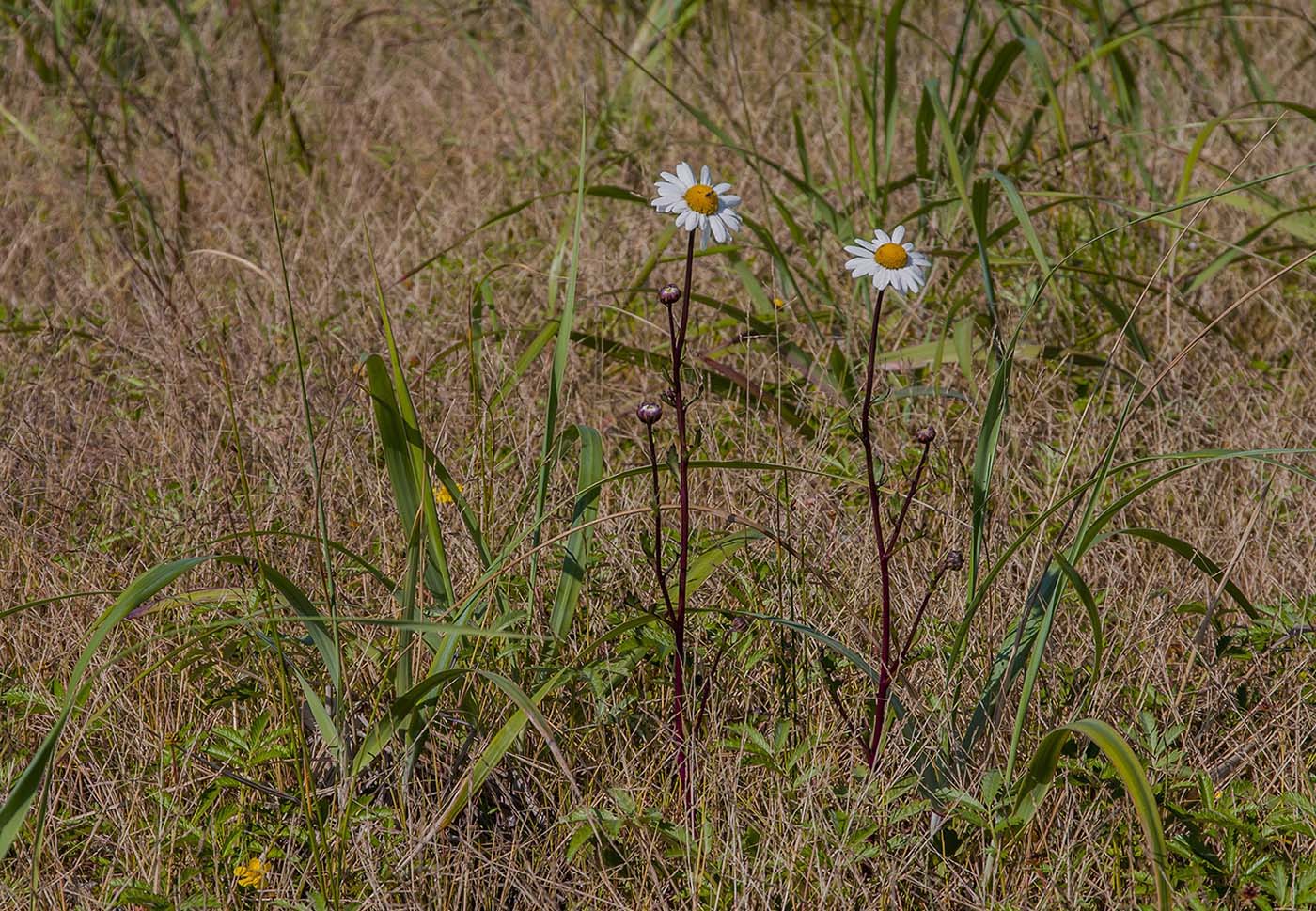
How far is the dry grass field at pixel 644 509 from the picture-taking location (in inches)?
58.4

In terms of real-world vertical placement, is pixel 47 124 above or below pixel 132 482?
above

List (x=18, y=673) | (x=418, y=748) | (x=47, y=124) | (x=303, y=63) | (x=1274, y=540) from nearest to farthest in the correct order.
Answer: (x=418, y=748) < (x=18, y=673) < (x=1274, y=540) < (x=47, y=124) < (x=303, y=63)

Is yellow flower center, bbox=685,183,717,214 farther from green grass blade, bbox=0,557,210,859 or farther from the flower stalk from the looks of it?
green grass blade, bbox=0,557,210,859

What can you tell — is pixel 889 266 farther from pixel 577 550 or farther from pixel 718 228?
pixel 577 550

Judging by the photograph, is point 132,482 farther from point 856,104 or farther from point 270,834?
point 856,104

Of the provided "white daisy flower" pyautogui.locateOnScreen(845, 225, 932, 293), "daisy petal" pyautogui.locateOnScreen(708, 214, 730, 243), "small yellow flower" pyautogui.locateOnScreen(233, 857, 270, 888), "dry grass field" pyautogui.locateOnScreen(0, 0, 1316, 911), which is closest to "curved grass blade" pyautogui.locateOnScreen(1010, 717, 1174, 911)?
"dry grass field" pyautogui.locateOnScreen(0, 0, 1316, 911)

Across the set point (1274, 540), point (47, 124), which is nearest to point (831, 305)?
point (1274, 540)

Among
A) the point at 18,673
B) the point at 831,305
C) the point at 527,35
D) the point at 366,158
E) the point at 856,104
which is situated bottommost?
the point at 18,673

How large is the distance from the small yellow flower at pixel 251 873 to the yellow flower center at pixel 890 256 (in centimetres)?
97

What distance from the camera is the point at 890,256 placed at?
4.85 ft

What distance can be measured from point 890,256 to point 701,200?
0.22 m

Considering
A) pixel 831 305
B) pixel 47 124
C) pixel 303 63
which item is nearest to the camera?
pixel 831 305

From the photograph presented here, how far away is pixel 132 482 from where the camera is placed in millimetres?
2186

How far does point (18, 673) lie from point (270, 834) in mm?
548
